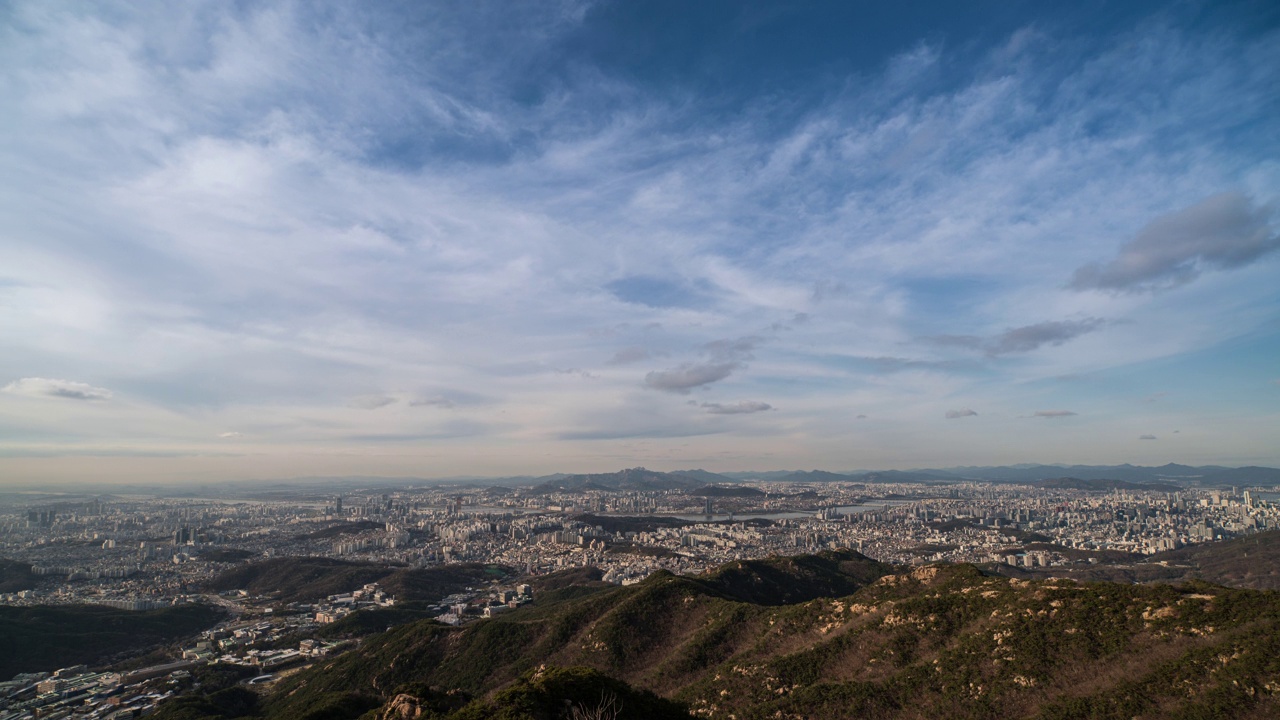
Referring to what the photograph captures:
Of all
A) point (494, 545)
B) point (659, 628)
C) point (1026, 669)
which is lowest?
point (494, 545)

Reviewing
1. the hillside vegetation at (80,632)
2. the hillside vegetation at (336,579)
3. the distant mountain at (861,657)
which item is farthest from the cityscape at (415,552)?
the distant mountain at (861,657)

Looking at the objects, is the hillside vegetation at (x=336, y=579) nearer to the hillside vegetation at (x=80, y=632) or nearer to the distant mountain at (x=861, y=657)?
the hillside vegetation at (x=80, y=632)

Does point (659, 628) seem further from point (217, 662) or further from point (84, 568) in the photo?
point (84, 568)

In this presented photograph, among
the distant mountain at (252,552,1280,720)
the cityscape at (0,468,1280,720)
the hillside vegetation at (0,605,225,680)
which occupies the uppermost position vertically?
the distant mountain at (252,552,1280,720)

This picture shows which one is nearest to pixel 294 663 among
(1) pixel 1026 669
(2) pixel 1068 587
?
(1) pixel 1026 669

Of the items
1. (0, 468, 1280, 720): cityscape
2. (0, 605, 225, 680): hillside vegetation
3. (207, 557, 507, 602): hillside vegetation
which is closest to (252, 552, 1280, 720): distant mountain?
(0, 468, 1280, 720): cityscape

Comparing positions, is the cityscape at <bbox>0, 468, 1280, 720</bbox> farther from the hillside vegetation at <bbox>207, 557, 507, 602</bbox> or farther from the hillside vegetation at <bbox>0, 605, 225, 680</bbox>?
the hillside vegetation at <bbox>0, 605, 225, 680</bbox>

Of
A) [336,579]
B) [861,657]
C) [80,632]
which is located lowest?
[336,579]

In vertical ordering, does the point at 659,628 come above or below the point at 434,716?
below

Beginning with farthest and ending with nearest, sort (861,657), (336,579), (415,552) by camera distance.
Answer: (415,552), (336,579), (861,657)

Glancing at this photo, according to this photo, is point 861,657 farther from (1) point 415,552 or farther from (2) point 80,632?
(1) point 415,552

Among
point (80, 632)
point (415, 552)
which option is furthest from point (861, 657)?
point (415, 552)
